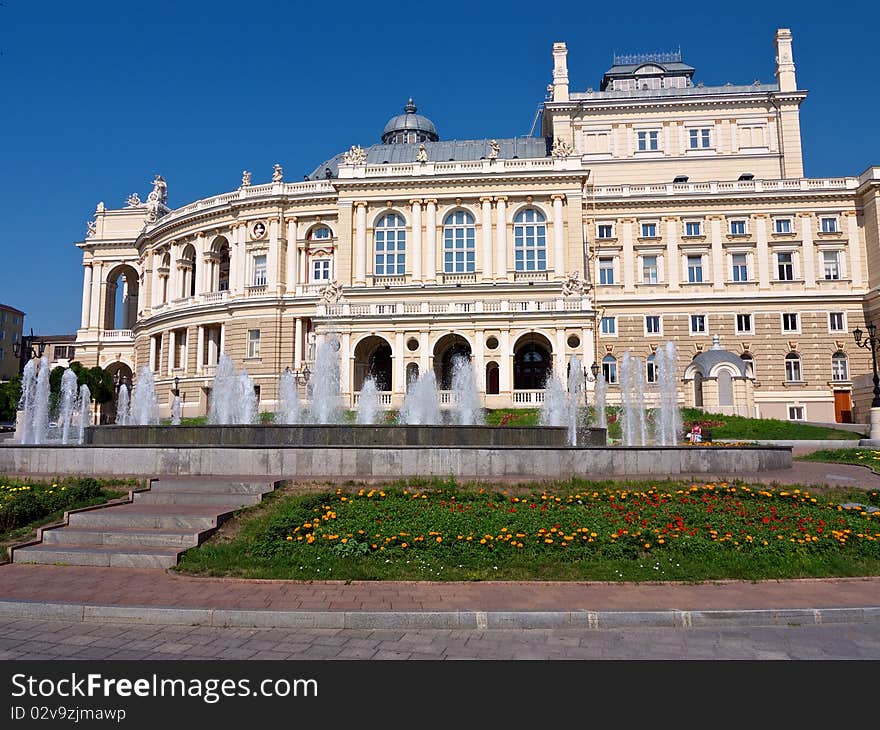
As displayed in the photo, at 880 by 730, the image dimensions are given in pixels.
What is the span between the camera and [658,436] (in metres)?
32.6

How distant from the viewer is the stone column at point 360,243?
5375cm

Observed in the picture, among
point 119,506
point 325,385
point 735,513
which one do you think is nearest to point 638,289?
point 325,385

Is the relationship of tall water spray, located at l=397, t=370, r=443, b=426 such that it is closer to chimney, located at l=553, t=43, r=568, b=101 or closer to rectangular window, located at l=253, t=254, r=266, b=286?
rectangular window, located at l=253, t=254, r=266, b=286

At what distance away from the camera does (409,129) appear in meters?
70.1

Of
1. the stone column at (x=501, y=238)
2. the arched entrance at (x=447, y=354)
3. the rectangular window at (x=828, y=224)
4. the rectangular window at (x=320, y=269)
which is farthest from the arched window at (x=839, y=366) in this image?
the rectangular window at (x=320, y=269)

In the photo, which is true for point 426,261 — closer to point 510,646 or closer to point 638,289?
point 638,289

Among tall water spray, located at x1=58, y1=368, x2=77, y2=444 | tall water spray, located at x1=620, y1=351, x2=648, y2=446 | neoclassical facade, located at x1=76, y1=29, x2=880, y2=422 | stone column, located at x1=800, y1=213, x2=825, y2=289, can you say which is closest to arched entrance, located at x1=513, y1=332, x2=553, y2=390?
neoclassical facade, located at x1=76, y1=29, x2=880, y2=422

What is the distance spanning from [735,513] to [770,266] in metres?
48.0

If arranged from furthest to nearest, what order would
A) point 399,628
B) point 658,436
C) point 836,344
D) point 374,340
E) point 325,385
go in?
point 836,344, point 374,340, point 325,385, point 658,436, point 399,628

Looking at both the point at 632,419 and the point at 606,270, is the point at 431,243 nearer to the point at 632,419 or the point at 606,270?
the point at 606,270

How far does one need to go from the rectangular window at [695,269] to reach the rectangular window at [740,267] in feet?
8.51

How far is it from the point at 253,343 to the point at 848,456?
4606 cm

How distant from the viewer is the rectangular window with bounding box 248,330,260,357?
57.0 metres

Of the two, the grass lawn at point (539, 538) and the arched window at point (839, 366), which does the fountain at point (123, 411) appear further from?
the arched window at point (839, 366)
